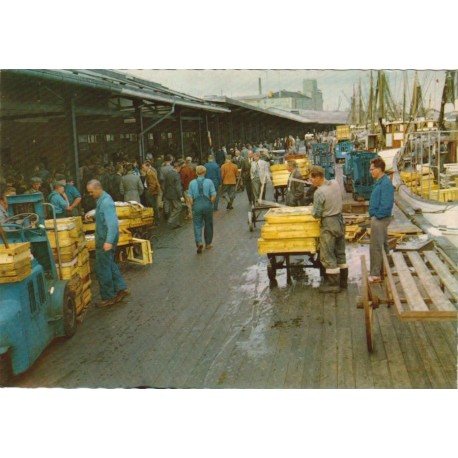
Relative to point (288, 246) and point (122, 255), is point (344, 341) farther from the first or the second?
point (122, 255)

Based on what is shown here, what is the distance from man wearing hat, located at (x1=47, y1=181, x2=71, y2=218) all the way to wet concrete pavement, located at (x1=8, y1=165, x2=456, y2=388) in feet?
3.69

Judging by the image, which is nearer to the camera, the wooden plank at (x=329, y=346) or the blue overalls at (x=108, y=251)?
the wooden plank at (x=329, y=346)

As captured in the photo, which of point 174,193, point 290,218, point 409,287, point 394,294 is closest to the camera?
point 394,294

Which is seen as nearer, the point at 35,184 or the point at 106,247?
the point at 106,247

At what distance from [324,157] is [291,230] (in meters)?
11.7

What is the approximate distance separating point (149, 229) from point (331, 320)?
2922mm

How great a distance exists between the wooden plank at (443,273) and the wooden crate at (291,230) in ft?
4.48

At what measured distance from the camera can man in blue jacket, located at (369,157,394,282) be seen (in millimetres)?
6777

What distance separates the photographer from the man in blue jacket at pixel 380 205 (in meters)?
6.78

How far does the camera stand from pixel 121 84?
24.0 feet

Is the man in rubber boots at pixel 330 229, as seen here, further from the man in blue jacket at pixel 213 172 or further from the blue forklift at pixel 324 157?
the blue forklift at pixel 324 157

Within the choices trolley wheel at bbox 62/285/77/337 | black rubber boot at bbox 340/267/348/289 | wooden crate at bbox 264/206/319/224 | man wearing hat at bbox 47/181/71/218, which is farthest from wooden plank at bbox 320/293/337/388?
man wearing hat at bbox 47/181/71/218

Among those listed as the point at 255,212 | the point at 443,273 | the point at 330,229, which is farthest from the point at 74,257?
the point at 443,273

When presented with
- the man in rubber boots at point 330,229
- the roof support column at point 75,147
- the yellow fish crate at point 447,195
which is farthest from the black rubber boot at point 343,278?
the roof support column at point 75,147
